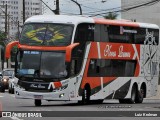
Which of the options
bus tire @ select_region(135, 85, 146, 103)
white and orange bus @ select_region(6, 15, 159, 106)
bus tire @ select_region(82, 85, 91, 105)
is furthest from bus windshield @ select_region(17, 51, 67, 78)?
bus tire @ select_region(135, 85, 146, 103)

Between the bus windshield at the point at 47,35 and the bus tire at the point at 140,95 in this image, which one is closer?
the bus windshield at the point at 47,35

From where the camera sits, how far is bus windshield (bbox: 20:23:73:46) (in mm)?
25031

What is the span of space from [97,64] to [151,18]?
184 feet

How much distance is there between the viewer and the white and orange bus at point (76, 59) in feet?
81.8

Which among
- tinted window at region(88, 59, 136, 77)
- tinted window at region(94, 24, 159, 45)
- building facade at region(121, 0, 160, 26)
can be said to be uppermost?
building facade at region(121, 0, 160, 26)

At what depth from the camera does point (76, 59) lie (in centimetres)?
2564

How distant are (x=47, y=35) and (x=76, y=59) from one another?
169cm

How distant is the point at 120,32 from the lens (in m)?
28.7

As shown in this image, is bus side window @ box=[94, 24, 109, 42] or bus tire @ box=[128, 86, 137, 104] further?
bus tire @ box=[128, 86, 137, 104]

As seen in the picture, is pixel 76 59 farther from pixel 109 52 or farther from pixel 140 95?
pixel 140 95

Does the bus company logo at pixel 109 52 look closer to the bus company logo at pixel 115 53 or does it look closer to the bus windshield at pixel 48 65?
the bus company logo at pixel 115 53

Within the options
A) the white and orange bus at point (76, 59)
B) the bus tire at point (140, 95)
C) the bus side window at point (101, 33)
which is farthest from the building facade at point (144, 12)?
the bus side window at point (101, 33)

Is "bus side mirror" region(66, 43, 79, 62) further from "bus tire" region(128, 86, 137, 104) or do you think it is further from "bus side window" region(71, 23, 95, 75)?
"bus tire" region(128, 86, 137, 104)

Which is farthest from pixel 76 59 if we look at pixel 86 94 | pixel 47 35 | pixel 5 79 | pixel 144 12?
pixel 144 12
